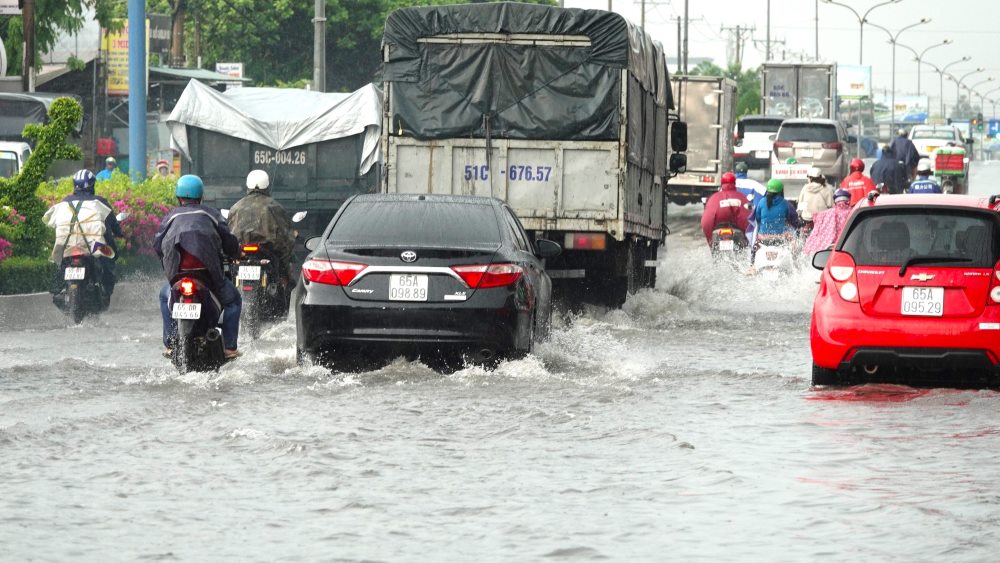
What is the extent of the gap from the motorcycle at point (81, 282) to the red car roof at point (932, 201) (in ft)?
29.0

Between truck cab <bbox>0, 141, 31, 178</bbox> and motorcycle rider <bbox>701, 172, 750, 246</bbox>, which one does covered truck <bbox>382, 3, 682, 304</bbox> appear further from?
truck cab <bbox>0, 141, 31, 178</bbox>

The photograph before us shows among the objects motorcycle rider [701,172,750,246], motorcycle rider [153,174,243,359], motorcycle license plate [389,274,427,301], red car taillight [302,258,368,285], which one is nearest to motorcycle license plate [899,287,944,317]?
motorcycle license plate [389,274,427,301]

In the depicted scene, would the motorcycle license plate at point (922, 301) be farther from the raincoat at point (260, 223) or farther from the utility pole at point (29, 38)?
the utility pole at point (29, 38)

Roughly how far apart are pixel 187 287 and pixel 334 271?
1.02m

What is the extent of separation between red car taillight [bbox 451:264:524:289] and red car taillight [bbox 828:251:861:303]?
218cm

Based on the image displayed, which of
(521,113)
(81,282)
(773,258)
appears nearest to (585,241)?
(521,113)

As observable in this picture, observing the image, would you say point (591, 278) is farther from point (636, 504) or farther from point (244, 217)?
point (636, 504)

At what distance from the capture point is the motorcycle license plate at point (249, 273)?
16.4 metres

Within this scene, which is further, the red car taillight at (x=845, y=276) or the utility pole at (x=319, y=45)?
the utility pole at (x=319, y=45)

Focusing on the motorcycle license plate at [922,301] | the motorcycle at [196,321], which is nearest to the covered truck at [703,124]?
the motorcycle license plate at [922,301]

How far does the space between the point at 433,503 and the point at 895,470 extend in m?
2.44

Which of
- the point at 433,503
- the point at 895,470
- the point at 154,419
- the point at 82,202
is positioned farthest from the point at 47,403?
the point at 82,202

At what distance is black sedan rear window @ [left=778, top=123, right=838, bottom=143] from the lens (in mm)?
42938

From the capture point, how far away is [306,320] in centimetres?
1246
